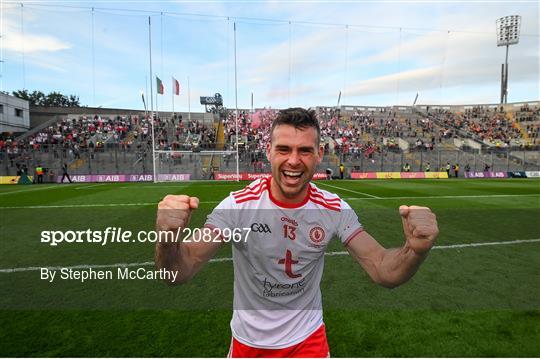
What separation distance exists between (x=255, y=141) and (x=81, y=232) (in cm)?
3053

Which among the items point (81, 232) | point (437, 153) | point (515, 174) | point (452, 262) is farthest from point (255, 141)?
point (452, 262)

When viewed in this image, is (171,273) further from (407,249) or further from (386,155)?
(386,155)

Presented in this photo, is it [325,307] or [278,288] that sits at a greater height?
[278,288]

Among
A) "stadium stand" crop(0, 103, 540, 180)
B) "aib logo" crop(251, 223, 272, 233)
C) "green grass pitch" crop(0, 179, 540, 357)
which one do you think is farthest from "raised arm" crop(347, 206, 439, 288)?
"stadium stand" crop(0, 103, 540, 180)

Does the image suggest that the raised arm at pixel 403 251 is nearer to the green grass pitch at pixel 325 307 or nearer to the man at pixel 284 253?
the man at pixel 284 253

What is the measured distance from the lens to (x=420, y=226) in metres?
1.86

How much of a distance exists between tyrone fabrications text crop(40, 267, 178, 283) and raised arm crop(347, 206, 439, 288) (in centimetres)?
393

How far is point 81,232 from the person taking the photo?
27.5ft

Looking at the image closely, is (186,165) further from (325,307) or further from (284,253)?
(284,253)

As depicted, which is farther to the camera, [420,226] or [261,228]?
[261,228]

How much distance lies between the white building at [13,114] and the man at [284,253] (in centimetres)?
5394

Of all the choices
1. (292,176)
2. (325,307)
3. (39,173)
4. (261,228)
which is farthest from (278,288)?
(39,173)

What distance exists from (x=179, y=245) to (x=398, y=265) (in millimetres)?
1403

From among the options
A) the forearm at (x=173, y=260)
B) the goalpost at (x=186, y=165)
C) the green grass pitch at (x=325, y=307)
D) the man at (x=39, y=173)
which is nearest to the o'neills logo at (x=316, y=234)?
the forearm at (x=173, y=260)
